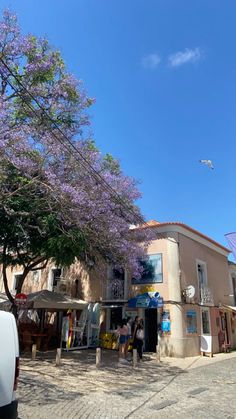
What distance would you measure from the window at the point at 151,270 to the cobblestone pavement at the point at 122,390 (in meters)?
4.94

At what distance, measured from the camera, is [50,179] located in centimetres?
1293

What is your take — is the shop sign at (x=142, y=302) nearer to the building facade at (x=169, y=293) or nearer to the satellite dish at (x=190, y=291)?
the building facade at (x=169, y=293)

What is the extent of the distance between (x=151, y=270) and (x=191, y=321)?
322 centimetres

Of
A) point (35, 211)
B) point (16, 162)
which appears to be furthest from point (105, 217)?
point (16, 162)

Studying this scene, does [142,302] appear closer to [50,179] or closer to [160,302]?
[160,302]

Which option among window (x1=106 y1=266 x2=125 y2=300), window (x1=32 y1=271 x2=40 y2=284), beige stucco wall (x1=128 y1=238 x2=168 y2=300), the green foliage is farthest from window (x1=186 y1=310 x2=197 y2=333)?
window (x1=32 y1=271 x2=40 y2=284)

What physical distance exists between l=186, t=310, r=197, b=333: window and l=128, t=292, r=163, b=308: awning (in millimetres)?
1750

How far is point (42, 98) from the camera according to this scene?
50.3 ft

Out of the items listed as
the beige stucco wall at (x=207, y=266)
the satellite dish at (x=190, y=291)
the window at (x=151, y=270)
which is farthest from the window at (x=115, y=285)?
the satellite dish at (x=190, y=291)

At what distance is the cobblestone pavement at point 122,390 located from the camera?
727 cm

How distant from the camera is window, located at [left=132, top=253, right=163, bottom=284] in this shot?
18891 mm

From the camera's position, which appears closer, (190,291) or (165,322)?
(165,322)

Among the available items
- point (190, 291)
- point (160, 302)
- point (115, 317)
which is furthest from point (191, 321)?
point (115, 317)

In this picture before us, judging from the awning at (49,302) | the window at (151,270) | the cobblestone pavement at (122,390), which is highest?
the window at (151,270)
